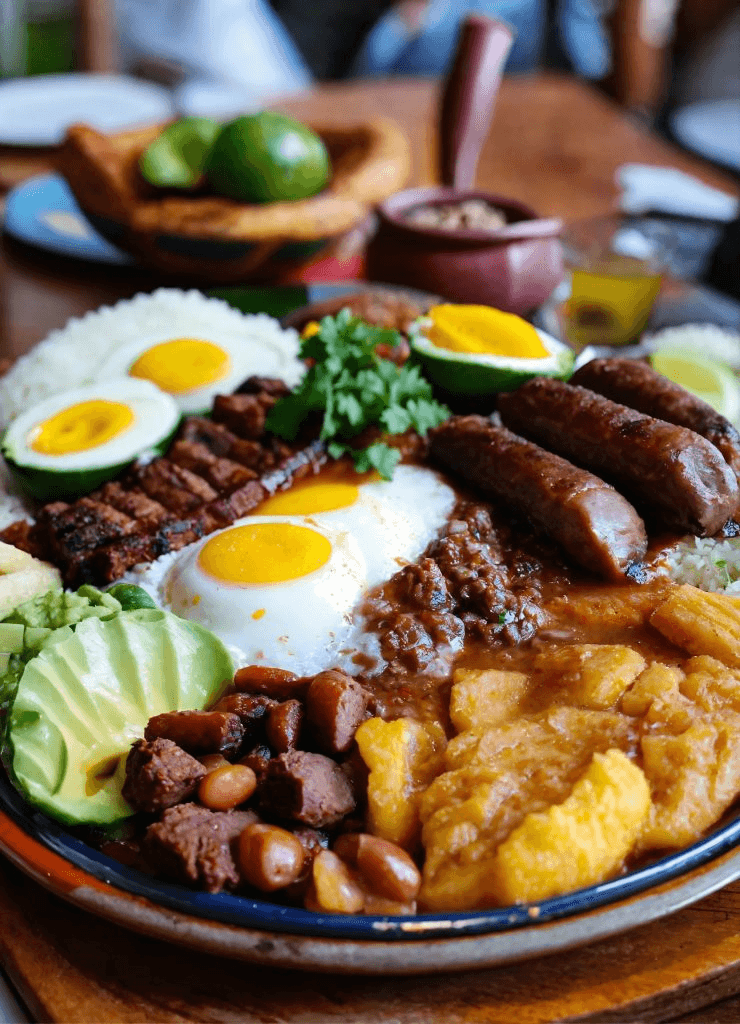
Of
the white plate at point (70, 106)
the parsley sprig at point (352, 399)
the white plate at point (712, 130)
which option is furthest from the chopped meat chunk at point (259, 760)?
the white plate at point (712, 130)

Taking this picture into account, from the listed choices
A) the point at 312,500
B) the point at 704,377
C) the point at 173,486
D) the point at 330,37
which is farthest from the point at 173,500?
the point at 330,37

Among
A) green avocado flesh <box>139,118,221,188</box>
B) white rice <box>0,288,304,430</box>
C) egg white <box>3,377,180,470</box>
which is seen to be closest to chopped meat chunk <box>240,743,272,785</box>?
egg white <box>3,377,180,470</box>

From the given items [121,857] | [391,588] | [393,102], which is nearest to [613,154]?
[393,102]

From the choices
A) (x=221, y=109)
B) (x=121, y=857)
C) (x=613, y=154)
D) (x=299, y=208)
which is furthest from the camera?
(x=221, y=109)

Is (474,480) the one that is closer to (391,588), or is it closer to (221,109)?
(391,588)

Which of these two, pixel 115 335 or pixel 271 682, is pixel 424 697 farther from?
pixel 115 335

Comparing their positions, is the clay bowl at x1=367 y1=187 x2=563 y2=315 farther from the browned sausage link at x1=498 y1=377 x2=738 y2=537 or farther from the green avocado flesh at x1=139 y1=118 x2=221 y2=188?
the browned sausage link at x1=498 y1=377 x2=738 y2=537

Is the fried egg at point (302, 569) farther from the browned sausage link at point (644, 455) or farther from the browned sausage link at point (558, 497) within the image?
the browned sausage link at point (644, 455)
